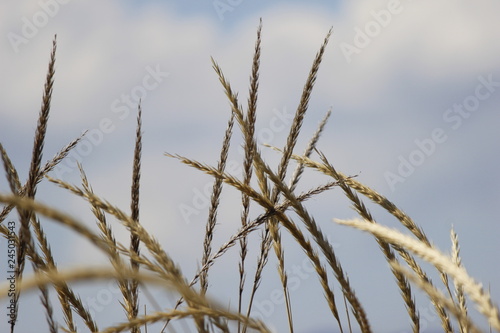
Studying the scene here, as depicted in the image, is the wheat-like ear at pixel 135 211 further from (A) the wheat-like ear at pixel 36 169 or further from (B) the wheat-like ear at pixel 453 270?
Result: (B) the wheat-like ear at pixel 453 270

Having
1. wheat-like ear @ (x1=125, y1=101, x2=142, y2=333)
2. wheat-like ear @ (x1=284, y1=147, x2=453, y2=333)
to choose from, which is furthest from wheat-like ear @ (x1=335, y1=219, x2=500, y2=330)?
wheat-like ear @ (x1=125, y1=101, x2=142, y2=333)

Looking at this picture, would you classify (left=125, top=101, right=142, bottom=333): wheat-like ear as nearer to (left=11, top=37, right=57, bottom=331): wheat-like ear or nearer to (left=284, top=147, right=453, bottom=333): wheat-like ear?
(left=11, top=37, right=57, bottom=331): wheat-like ear

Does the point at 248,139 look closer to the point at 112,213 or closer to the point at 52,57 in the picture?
the point at 112,213

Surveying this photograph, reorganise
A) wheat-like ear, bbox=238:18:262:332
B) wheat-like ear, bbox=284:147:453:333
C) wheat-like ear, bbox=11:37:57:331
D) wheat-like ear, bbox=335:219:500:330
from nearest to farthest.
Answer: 1. wheat-like ear, bbox=335:219:500:330
2. wheat-like ear, bbox=11:37:57:331
3. wheat-like ear, bbox=284:147:453:333
4. wheat-like ear, bbox=238:18:262:332

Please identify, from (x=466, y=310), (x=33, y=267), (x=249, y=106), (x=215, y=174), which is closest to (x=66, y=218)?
(x=33, y=267)

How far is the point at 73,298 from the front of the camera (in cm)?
191

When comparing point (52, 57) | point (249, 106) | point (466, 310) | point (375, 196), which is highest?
point (52, 57)

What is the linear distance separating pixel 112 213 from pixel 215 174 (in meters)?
0.44

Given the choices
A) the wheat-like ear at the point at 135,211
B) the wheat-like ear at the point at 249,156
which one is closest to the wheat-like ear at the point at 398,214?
the wheat-like ear at the point at 249,156

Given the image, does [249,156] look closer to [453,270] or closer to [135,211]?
[135,211]

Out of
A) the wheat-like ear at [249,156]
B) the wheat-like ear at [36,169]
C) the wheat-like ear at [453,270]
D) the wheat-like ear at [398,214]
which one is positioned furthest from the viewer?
the wheat-like ear at [249,156]

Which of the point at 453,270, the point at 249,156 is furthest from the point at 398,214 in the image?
the point at 453,270

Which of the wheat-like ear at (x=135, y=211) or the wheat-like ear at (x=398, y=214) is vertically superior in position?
the wheat-like ear at (x=135, y=211)

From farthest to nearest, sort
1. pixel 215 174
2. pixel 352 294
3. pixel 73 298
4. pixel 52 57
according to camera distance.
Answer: pixel 73 298 < pixel 52 57 < pixel 215 174 < pixel 352 294
